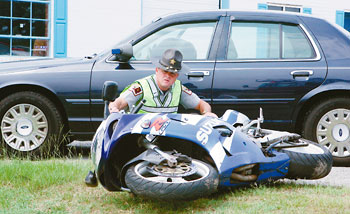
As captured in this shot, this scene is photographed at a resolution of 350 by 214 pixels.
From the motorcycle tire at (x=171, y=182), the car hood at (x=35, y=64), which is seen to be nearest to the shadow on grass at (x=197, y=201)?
the motorcycle tire at (x=171, y=182)

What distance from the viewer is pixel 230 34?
6281 mm

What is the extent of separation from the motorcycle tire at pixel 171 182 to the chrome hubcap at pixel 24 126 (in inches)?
105

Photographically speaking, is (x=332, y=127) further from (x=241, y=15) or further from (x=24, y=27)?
(x=24, y=27)

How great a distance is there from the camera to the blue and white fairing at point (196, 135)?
3762mm

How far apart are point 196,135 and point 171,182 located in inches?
16.2

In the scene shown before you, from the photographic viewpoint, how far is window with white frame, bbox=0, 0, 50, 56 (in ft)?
41.0

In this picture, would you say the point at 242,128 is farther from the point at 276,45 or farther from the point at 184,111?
the point at 276,45

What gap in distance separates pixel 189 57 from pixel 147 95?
1.93m

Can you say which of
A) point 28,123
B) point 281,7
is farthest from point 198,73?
point 281,7

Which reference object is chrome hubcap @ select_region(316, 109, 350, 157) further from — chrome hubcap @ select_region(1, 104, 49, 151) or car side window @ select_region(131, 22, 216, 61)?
chrome hubcap @ select_region(1, 104, 49, 151)

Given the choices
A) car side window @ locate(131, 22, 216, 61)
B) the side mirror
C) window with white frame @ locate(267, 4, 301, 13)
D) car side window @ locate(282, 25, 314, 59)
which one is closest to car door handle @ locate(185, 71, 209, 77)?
car side window @ locate(131, 22, 216, 61)

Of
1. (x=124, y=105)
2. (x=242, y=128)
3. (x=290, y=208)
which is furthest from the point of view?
(x=242, y=128)

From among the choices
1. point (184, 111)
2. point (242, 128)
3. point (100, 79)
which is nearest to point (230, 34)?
point (184, 111)

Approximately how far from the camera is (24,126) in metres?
→ 6.14
